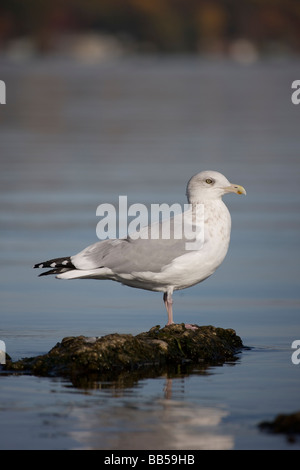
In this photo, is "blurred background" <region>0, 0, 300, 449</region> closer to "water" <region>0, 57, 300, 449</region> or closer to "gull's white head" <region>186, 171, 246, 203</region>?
"water" <region>0, 57, 300, 449</region>

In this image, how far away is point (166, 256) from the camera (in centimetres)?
866

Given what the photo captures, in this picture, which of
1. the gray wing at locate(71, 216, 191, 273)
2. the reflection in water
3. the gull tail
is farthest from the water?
the gray wing at locate(71, 216, 191, 273)

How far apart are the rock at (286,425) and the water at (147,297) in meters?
0.08

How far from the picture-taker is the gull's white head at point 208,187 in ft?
29.5

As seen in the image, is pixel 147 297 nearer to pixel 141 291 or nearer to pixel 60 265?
pixel 141 291

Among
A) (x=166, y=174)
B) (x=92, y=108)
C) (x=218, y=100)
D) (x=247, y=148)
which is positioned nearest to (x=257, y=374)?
(x=166, y=174)

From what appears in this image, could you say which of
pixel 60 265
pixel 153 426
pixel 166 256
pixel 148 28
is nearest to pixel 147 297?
pixel 60 265

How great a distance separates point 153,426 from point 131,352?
4.66ft

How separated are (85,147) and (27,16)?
488ft

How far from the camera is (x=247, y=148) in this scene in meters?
24.8

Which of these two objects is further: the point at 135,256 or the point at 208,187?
the point at 208,187

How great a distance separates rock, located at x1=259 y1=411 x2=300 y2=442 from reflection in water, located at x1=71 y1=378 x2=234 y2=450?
0.83 feet

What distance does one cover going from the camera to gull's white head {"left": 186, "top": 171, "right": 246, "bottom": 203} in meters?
8.99

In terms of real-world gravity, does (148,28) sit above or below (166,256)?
above
